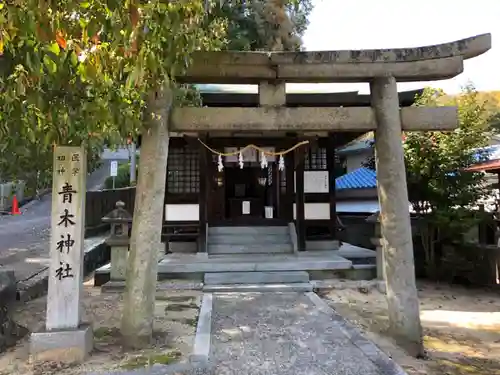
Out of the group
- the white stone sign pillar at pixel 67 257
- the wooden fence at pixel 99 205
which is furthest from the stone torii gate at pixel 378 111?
the wooden fence at pixel 99 205

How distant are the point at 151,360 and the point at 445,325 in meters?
5.20

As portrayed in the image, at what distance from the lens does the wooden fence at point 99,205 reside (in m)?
15.4

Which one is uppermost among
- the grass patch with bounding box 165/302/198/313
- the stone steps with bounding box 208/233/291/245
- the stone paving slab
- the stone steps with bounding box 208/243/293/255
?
the stone steps with bounding box 208/233/291/245

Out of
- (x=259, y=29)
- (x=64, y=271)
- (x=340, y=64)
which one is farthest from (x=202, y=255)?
(x=259, y=29)

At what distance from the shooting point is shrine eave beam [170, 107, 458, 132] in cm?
555

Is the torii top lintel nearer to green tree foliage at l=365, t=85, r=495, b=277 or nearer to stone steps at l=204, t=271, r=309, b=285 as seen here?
green tree foliage at l=365, t=85, r=495, b=277

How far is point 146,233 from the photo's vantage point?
5113 millimetres

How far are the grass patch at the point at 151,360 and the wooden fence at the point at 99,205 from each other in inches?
451

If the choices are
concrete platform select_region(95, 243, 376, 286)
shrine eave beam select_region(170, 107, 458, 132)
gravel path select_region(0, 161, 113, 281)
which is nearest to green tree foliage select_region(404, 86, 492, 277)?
concrete platform select_region(95, 243, 376, 286)

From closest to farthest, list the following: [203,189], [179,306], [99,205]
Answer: [179,306]
[203,189]
[99,205]

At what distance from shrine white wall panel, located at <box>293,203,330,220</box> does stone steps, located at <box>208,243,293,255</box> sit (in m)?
1.15

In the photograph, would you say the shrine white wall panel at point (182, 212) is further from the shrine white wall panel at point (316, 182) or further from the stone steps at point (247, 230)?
the shrine white wall panel at point (316, 182)

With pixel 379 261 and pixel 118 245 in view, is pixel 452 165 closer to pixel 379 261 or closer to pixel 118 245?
pixel 379 261

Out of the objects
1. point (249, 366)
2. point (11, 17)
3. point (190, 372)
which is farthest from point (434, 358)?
point (11, 17)
